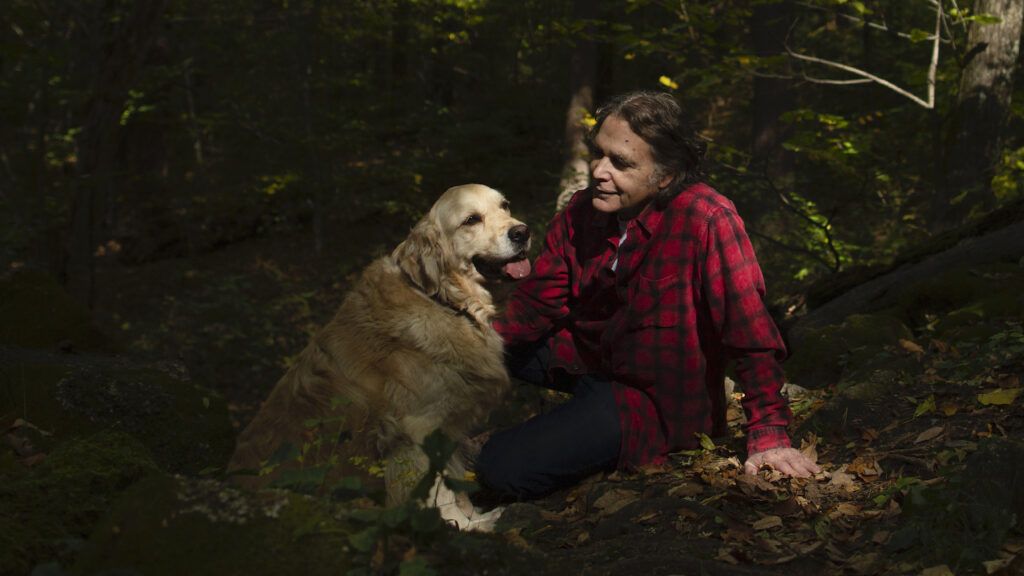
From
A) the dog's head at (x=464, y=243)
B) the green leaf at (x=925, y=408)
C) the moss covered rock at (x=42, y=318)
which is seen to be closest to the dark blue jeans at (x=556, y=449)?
the dog's head at (x=464, y=243)

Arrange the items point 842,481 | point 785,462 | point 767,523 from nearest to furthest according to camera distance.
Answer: point 767,523
point 842,481
point 785,462

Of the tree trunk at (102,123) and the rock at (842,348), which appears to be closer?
the rock at (842,348)

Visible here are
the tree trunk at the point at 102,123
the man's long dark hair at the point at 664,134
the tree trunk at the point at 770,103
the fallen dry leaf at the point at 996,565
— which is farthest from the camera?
the tree trunk at the point at 770,103

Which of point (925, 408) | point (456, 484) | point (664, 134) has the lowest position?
point (925, 408)

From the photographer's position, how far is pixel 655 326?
12.7 feet

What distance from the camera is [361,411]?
12.1 feet

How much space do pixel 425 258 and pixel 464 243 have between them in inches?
8.6

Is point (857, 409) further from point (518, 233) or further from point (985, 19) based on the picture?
point (985, 19)

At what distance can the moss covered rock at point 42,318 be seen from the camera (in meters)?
5.14

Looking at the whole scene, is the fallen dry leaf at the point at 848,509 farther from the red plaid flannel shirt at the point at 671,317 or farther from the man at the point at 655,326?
the red plaid flannel shirt at the point at 671,317

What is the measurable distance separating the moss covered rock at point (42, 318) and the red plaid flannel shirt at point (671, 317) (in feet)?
9.25

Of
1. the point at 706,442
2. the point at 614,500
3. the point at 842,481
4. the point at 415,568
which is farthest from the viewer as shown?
the point at 706,442

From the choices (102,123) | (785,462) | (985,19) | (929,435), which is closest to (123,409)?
(785,462)

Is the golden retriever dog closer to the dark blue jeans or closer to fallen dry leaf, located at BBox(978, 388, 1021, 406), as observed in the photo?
the dark blue jeans
